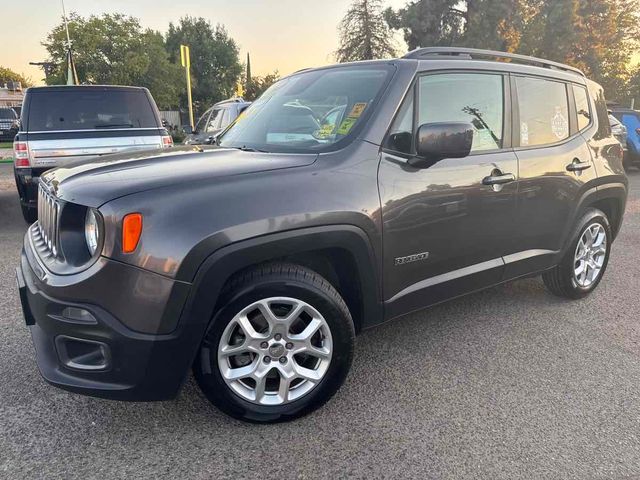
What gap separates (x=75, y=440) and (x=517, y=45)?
30.7 metres

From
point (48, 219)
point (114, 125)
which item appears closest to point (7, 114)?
point (114, 125)

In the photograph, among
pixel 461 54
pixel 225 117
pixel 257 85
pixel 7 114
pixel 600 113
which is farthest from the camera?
pixel 257 85

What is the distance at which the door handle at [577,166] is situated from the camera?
3.66 m

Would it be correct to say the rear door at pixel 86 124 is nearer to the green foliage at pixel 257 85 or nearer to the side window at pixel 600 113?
the side window at pixel 600 113

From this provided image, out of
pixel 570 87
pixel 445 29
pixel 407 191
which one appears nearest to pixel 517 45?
pixel 445 29

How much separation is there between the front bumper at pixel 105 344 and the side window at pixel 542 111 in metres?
2.62

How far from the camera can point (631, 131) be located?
12.0m

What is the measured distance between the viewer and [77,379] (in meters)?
2.18

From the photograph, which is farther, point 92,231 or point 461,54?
point 461,54

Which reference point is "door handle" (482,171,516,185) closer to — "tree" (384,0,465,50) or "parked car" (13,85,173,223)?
"parked car" (13,85,173,223)

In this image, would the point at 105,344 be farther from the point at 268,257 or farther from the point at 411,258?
the point at 411,258

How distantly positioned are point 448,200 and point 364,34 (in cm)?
3634

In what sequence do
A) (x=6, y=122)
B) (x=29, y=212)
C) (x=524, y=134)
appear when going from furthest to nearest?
(x=6, y=122), (x=29, y=212), (x=524, y=134)

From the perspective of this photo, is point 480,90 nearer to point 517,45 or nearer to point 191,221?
point 191,221
